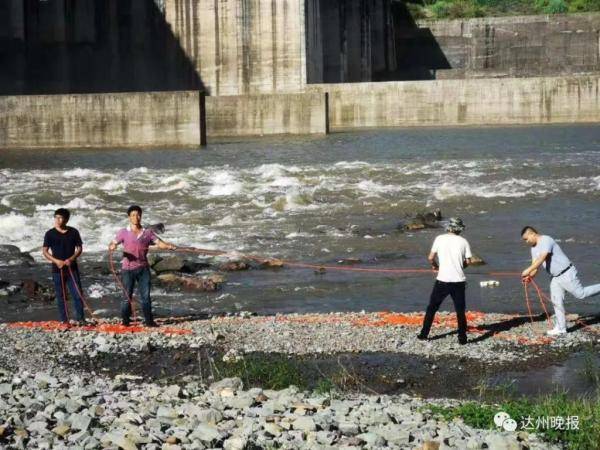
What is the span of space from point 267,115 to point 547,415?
1617 inches

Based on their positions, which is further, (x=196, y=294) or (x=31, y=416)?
(x=196, y=294)

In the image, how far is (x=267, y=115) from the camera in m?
49.0

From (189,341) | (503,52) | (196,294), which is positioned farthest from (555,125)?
(189,341)

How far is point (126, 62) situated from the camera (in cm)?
6053

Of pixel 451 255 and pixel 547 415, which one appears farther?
pixel 451 255

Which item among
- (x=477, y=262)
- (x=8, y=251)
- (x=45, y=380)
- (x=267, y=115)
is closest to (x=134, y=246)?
(x=45, y=380)

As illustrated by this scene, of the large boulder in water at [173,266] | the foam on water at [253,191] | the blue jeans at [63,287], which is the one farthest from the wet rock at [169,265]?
the blue jeans at [63,287]

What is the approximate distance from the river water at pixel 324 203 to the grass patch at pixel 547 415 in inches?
212

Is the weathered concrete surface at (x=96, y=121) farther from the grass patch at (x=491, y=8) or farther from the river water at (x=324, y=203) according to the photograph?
the grass patch at (x=491, y=8)

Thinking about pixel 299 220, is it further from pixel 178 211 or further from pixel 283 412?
pixel 283 412

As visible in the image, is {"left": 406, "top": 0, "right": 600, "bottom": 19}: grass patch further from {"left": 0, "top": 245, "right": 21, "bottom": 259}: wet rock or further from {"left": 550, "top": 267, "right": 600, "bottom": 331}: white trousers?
{"left": 550, "top": 267, "right": 600, "bottom": 331}: white trousers

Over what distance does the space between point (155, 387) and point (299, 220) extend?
1598 centimetres

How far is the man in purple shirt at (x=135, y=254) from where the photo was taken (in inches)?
498

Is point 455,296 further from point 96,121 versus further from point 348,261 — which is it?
point 96,121
